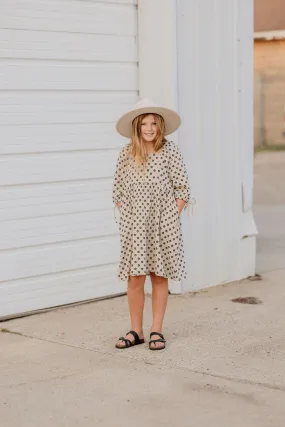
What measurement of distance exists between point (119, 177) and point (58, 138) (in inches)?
43.3

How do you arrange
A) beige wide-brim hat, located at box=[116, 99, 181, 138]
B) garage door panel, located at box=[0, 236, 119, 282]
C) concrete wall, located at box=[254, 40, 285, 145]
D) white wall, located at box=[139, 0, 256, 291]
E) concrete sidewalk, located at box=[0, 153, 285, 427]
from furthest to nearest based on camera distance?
concrete wall, located at box=[254, 40, 285, 145], white wall, located at box=[139, 0, 256, 291], garage door panel, located at box=[0, 236, 119, 282], beige wide-brim hat, located at box=[116, 99, 181, 138], concrete sidewalk, located at box=[0, 153, 285, 427]

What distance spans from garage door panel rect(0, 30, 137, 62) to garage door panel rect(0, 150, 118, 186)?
2.19 ft

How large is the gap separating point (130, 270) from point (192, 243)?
173 centimetres

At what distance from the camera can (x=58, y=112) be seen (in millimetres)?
6629

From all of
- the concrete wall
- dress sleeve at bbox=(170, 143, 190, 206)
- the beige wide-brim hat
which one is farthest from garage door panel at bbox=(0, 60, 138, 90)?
the concrete wall

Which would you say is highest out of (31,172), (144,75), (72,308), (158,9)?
(158,9)

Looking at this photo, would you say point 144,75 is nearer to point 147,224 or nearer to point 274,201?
point 147,224

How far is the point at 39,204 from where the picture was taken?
6555 millimetres

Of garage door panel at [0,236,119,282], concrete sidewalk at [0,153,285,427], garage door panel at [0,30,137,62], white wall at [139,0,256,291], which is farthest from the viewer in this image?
white wall at [139,0,256,291]

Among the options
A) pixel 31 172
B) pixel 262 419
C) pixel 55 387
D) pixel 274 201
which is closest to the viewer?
pixel 262 419

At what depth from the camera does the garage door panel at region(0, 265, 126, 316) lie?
648 cm

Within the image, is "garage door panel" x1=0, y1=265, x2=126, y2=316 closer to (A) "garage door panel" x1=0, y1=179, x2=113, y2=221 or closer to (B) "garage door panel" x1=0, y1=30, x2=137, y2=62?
(A) "garage door panel" x1=0, y1=179, x2=113, y2=221

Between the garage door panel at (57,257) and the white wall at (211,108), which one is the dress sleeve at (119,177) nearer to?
the garage door panel at (57,257)

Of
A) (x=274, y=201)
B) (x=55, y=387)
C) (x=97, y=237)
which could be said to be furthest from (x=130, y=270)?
(x=274, y=201)
